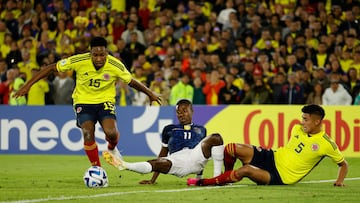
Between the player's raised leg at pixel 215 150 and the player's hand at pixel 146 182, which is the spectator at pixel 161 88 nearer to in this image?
the player's hand at pixel 146 182

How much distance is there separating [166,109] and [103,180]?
8.66m

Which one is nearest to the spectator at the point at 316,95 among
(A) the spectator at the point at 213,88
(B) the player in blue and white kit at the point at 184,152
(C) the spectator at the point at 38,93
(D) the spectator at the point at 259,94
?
(D) the spectator at the point at 259,94

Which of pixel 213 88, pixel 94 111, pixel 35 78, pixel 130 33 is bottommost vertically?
pixel 94 111

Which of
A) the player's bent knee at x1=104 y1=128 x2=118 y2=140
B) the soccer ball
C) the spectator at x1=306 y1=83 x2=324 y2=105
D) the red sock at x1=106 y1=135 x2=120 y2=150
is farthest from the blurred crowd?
the soccer ball

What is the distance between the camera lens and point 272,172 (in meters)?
12.2

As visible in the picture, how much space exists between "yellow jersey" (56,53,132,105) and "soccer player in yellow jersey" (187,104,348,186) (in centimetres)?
192

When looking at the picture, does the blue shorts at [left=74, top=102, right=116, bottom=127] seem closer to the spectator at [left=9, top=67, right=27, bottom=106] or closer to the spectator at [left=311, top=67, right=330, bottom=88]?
the spectator at [left=311, top=67, right=330, bottom=88]

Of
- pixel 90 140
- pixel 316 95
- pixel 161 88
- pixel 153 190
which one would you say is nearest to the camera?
pixel 153 190

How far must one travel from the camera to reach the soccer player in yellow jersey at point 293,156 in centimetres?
1201

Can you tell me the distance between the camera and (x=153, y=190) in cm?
1183

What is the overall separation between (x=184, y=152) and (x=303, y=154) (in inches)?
63.0

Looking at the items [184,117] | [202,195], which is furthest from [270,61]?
[202,195]

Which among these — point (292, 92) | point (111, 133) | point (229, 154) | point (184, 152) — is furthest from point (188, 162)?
point (292, 92)

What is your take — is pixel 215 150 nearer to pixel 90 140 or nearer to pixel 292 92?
pixel 90 140
